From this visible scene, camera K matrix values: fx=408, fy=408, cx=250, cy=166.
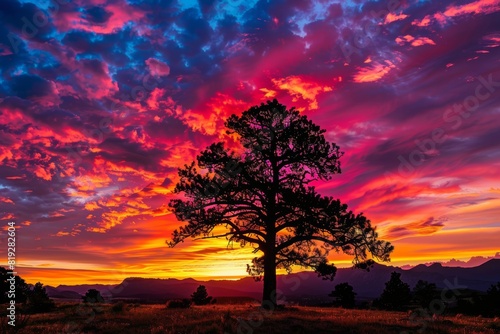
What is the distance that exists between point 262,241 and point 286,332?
1178 centimetres

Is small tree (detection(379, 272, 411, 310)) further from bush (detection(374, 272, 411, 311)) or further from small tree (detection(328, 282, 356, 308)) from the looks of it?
small tree (detection(328, 282, 356, 308))

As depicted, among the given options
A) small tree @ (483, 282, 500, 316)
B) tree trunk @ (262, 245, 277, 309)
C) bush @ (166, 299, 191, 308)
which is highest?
tree trunk @ (262, 245, 277, 309)

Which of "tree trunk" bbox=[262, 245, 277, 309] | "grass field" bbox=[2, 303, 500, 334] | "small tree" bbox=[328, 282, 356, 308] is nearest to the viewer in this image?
"grass field" bbox=[2, 303, 500, 334]

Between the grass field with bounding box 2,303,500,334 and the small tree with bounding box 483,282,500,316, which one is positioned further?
the small tree with bounding box 483,282,500,316

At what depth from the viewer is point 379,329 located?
15.8m

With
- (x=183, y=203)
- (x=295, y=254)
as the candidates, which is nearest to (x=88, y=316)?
(x=183, y=203)

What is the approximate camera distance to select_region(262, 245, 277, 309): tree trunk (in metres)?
24.4

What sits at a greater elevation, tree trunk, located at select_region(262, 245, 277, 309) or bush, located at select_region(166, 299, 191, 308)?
tree trunk, located at select_region(262, 245, 277, 309)

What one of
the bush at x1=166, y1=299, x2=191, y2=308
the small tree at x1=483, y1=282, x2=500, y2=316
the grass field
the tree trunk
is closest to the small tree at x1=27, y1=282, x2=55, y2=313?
the grass field

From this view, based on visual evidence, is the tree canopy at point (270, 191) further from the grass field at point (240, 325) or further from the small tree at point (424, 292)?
the small tree at point (424, 292)

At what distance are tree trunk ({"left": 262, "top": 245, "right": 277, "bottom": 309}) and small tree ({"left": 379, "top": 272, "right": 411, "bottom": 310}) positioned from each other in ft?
71.0

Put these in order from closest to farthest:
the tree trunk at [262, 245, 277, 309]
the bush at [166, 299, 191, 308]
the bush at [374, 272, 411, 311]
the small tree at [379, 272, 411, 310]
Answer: the tree trunk at [262, 245, 277, 309] → the bush at [166, 299, 191, 308] → the bush at [374, 272, 411, 311] → the small tree at [379, 272, 411, 310]

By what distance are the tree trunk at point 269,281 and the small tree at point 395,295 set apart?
21.6m

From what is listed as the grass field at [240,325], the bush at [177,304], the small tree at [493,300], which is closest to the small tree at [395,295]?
the small tree at [493,300]
